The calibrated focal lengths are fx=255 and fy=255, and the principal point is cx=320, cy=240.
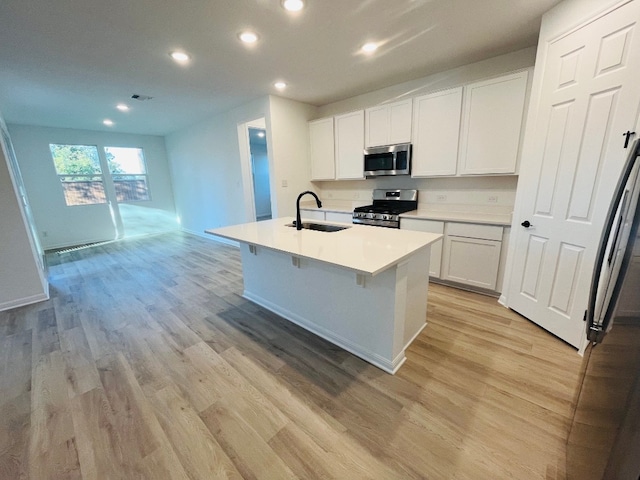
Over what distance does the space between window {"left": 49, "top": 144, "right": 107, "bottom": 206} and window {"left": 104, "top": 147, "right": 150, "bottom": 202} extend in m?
0.27

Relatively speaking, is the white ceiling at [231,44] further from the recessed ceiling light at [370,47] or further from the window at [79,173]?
the window at [79,173]

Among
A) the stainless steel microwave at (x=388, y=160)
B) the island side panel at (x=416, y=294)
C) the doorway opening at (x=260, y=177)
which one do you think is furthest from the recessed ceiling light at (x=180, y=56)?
the doorway opening at (x=260, y=177)

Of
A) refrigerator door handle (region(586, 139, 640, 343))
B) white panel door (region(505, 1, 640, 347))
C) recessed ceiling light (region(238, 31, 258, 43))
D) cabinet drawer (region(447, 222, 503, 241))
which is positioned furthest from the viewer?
cabinet drawer (region(447, 222, 503, 241))

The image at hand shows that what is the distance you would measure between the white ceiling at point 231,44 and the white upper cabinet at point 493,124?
396mm

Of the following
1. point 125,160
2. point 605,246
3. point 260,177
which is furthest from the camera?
point 260,177

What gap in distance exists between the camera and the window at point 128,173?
6133 millimetres

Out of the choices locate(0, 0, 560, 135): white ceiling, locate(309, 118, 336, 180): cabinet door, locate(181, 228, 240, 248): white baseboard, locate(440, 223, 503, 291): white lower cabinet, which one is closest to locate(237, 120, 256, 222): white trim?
locate(0, 0, 560, 135): white ceiling

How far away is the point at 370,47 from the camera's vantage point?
2.53 m

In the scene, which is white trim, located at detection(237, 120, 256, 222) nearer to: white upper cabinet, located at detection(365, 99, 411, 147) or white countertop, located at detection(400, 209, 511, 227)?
white upper cabinet, located at detection(365, 99, 411, 147)

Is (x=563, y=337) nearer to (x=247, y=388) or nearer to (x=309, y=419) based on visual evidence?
(x=309, y=419)

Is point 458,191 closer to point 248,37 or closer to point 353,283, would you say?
point 353,283

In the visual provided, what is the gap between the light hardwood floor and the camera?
1.25 metres

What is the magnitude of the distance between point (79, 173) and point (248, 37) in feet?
19.3

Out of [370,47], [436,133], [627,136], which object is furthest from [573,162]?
[370,47]
